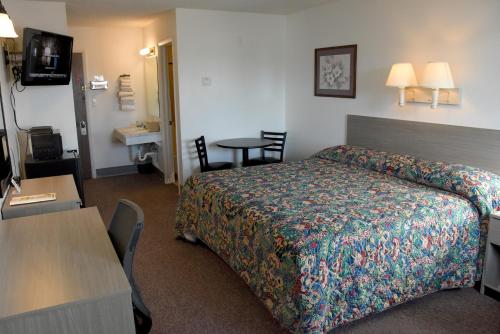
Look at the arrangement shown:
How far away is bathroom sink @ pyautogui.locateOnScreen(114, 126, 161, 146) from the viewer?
5.77 metres

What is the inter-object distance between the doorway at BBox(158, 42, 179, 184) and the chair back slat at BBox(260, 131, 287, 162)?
121 cm

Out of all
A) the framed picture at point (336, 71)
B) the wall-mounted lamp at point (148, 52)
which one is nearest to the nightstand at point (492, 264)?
the framed picture at point (336, 71)

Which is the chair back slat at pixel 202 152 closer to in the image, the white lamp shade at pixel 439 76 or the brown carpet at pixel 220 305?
the brown carpet at pixel 220 305

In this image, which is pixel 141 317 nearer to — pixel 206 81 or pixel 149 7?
pixel 206 81

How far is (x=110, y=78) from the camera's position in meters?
6.30

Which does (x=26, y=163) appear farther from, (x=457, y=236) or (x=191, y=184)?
(x=457, y=236)

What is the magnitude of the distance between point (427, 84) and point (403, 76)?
30cm

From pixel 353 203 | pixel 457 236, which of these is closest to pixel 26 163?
pixel 353 203

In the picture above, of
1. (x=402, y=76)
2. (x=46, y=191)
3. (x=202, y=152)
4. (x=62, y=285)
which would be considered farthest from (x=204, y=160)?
(x=62, y=285)

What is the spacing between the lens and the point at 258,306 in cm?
279

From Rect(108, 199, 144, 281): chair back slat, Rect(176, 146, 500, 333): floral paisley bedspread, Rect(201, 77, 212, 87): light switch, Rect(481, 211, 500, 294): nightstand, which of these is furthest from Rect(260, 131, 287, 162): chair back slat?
Rect(108, 199, 144, 281): chair back slat

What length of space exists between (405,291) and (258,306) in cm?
94

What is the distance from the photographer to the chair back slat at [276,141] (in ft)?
17.4

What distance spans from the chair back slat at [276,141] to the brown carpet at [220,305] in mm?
2020
